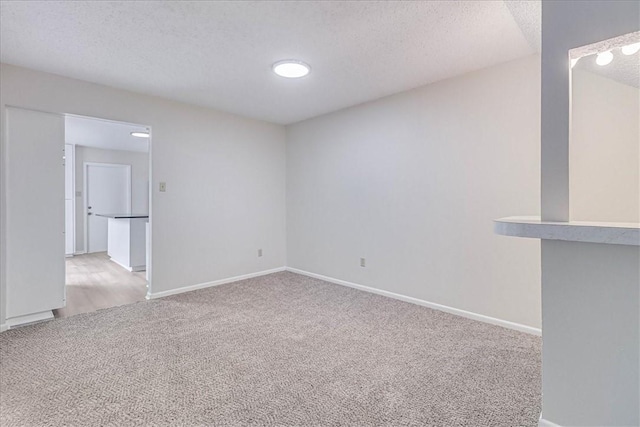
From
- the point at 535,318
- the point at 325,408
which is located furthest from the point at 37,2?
the point at 535,318

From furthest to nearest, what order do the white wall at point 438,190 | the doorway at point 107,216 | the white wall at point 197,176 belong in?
the doorway at point 107,216 < the white wall at point 197,176 < the white wall at point 438,190

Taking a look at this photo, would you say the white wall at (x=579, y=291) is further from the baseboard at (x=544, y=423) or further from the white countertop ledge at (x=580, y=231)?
the white countertop ledge at (x=580, y=231)

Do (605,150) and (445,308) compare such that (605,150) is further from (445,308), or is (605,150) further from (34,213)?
(34,213)

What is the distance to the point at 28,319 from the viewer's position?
9.11ft

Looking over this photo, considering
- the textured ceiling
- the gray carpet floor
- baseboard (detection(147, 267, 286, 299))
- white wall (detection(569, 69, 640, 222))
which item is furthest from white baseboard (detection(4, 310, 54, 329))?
white wall (detection(569, 69, 640, 222))

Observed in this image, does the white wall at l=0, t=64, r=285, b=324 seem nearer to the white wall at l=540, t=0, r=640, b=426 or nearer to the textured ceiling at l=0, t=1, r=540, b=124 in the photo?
the textured ceiling at l=0, t=1, r=540, b=124

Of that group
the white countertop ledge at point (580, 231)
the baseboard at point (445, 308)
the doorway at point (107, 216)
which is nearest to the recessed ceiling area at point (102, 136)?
the doorway at point (107, 216)

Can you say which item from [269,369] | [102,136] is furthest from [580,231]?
[102,136]

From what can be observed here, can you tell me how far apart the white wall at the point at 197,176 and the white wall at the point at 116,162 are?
13.6ft

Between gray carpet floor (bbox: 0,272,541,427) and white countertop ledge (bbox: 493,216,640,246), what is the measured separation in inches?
38.4

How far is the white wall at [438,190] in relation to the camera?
254cm

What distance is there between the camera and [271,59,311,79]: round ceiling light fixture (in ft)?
8.33

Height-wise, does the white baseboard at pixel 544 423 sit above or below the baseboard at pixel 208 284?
below

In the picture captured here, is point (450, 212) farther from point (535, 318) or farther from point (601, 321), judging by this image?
point (601, 321)
